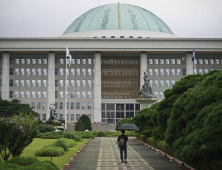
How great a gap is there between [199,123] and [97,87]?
87.8m

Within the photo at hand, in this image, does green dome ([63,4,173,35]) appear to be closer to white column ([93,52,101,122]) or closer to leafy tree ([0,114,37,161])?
white column ([93,52,101,122])

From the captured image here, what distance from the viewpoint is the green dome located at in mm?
113500

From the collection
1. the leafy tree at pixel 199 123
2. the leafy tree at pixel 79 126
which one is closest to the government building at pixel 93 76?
the leafy tree at pixel 79 126

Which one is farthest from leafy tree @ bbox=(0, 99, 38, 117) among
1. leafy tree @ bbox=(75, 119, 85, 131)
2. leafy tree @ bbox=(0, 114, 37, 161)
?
leafy tree @ bbox=(0, 114, 37, 161)

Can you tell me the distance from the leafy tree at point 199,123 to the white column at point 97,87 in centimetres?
8259

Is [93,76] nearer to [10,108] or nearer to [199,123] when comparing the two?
[10,108]

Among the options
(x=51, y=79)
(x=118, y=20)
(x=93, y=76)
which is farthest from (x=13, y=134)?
(x=118, y=20)

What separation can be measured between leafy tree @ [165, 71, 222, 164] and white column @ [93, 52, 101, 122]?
82594 millimetres

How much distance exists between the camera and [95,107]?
336 ft

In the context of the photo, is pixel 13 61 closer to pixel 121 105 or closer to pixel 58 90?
pixel 58 90

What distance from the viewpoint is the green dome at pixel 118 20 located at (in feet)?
372

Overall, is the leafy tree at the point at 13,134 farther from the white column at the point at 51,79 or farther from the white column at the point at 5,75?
the white column at the point at 5,75

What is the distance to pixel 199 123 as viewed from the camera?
15602 millimetres

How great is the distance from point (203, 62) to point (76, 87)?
39.9 meters
